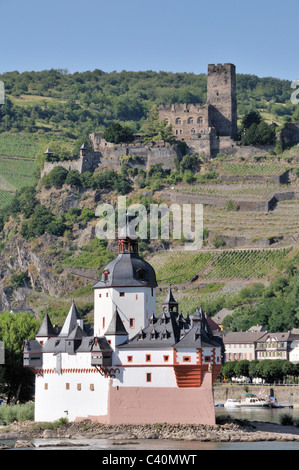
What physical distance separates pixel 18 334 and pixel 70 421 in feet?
56.0

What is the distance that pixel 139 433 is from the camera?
228 feet

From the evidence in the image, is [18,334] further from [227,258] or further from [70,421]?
[227,258]

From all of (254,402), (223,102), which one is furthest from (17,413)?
(223,102)

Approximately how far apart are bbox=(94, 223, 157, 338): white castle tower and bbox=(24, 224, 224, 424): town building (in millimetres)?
59

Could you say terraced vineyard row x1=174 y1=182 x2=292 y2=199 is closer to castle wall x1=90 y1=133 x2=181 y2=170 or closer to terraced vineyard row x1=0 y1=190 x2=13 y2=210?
castle wall x1=90 y1=133 x2=181 y2=170

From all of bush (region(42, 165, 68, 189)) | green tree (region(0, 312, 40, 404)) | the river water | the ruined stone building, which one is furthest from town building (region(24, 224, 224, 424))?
the ruined stone building

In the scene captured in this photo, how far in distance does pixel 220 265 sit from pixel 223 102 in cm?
2669

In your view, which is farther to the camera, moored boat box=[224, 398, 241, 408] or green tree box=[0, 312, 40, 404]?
moored boat box=[224, 398, 241, 408]

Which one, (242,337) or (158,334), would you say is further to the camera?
(242,337)

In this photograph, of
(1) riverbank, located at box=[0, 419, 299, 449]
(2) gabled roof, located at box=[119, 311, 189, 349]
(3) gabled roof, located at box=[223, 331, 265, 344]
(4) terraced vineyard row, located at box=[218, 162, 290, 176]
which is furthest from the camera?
(4) terraced vineyard row, located at box=[218, 162, 290, 176]

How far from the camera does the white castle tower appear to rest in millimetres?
A: 75312

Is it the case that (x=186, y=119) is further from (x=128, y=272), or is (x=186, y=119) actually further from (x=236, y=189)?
(x=128, y=272)

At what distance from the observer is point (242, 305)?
12562 cm
